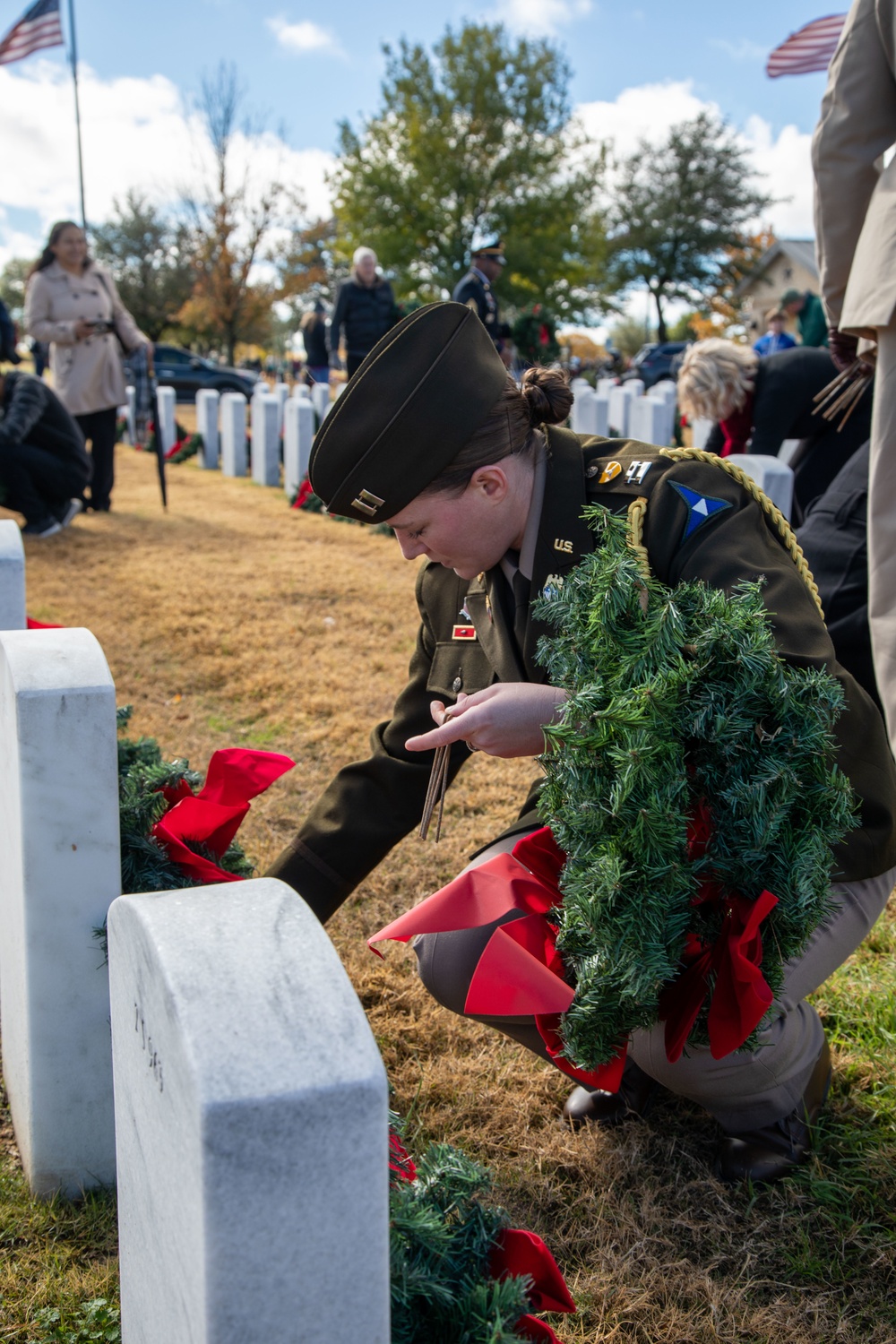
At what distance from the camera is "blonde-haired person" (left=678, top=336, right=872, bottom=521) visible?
3.92m

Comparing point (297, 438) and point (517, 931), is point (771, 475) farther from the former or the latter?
point (297, 438)

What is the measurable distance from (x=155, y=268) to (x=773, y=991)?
48.0 meters

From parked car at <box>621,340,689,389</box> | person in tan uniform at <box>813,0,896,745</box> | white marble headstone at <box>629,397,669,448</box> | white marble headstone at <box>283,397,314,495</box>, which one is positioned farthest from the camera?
parked car at <box>621,340,689,389</box>

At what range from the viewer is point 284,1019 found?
860 millimetres

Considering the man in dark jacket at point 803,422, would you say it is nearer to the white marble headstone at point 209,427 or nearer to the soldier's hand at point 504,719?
the soldier's hand at point 504,719

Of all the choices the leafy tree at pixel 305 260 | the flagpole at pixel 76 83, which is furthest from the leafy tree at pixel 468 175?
the flagpole at pixel 76 83

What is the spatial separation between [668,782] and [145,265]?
48103mm

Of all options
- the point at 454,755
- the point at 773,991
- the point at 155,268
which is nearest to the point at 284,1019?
the point at 773,991

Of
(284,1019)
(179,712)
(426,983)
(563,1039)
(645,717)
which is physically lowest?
(179,712)

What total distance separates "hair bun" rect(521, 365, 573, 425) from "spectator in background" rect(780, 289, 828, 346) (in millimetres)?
10253

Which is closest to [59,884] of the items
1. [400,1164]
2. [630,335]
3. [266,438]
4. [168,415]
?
[400,1164]

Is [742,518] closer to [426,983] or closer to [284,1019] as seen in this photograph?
[426,983]

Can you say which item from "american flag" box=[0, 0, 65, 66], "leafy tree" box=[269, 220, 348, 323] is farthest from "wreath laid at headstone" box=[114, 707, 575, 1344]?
"leafy tree" box=[269, 220, 348, 323]

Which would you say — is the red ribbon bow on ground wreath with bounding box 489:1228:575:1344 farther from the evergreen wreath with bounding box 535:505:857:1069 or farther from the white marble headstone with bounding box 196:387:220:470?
the white marble headstone with bounding box 196:387:220:470
